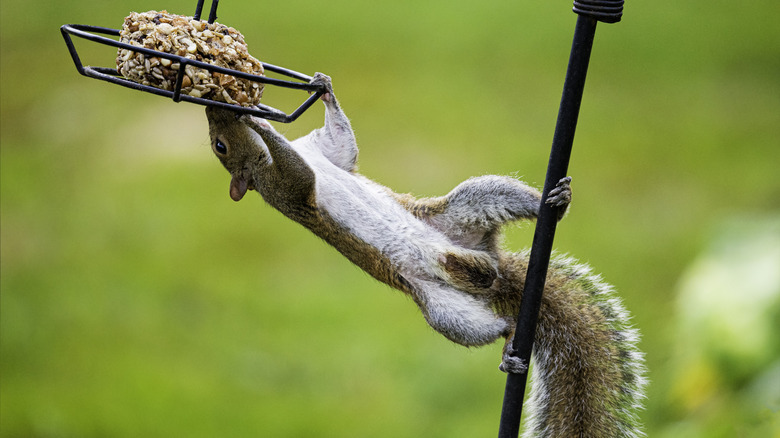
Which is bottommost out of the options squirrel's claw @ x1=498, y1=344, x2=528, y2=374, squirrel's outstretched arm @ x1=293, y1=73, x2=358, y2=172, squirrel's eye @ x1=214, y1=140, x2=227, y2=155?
squirrel's claw @ x1=498, y1=344, x2=528, y2=374

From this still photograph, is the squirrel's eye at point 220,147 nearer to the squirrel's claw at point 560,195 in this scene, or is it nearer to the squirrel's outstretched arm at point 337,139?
the squirrel's outstretched arm at point 337,139

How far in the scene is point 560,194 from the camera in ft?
5.27

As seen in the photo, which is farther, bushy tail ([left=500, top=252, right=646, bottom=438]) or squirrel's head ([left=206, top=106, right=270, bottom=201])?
squirrel's head ([left=206, top=106, right=270, bottom=201])

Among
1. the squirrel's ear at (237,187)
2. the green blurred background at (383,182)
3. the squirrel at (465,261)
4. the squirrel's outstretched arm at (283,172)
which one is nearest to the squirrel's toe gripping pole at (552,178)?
the squirrel at (465,261)

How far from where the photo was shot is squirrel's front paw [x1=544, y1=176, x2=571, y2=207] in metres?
1.58

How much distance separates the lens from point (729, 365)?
306cm

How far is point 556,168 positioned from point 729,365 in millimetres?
1916

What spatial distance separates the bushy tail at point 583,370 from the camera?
6.28ft

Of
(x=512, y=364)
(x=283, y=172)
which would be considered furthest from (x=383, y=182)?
(x=512, y=364)

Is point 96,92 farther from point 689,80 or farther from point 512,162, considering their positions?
point 689,80

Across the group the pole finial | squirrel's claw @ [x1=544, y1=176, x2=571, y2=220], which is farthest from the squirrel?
the pole finial

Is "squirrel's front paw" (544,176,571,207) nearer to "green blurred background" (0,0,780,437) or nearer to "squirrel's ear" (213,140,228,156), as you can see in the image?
"squirrel's ear" (213,140,228,156)

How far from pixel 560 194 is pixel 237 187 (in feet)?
3.04

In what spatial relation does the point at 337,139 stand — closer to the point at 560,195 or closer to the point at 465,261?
the point at 465,261
